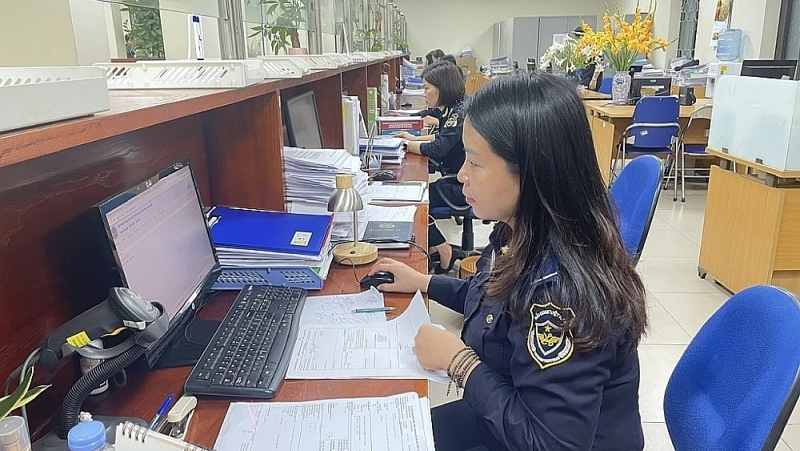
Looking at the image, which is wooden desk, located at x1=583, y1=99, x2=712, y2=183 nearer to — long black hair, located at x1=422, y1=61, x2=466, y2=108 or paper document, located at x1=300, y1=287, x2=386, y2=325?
long black hair, located at x1=422, y1=61, x2=466, y2=108

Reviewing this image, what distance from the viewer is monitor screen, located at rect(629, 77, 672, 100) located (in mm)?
5430

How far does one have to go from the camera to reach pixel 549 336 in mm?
925

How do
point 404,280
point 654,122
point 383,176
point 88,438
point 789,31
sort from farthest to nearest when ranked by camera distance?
point 789,31
point 654,122
point 383,176
point 404,280
point 88,438

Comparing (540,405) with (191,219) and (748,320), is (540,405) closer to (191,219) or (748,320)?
(748,320)

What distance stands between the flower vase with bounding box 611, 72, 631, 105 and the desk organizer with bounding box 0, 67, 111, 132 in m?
5.30

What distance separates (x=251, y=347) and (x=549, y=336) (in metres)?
0.53

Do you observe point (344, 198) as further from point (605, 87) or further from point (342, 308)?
point (605, 87)

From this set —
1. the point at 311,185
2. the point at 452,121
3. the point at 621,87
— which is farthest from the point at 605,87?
the point at 311,185

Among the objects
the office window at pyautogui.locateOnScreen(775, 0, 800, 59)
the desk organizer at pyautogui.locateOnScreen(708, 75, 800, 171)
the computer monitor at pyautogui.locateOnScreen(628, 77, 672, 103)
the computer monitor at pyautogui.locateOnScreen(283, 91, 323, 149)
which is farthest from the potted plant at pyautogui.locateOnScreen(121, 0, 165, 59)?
the office window at pyautogui.locateOnScreen(775, 0, 800, 59)

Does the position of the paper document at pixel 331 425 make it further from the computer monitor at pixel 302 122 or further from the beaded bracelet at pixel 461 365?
the computer monitor at pixel 302 122

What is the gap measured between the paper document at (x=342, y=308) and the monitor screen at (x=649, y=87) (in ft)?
15.7

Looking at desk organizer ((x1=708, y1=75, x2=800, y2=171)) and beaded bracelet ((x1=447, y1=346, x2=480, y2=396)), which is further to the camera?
desk organizer ((x1=708, y1=75, x2=800, y2=171))

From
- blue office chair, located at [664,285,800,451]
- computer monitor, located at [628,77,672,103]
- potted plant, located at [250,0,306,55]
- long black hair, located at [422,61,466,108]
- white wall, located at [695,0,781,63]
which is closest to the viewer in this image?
blue office chair, located at [664,285,800,451]

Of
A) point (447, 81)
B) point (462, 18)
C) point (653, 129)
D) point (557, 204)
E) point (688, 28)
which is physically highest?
point (462, 18)
